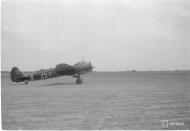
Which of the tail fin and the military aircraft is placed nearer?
the military aircraft

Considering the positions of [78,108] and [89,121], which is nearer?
[89,121]

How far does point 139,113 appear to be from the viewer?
9195 millimetres

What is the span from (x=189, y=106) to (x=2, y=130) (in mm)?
7473

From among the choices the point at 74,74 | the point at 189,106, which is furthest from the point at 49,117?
the point at 74,74

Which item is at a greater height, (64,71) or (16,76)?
(64,71)

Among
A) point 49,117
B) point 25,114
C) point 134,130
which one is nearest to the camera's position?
point 134,130

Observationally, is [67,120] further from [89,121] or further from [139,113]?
[139,113]

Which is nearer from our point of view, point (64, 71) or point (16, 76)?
point (64, 71)

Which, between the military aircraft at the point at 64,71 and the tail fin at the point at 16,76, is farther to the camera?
the tail fin at the point at 16,76

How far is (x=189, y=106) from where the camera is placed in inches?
417

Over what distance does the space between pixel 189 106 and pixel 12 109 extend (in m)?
7.53

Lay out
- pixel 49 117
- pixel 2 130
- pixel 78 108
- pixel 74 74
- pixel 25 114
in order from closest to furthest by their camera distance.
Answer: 1. pixel 2 130
2. pixel 49 117
3. pixel 25 114
4. pixel 78 108
5. pixel 74 74

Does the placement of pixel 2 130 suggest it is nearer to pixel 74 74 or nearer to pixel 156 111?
pixel 156 111

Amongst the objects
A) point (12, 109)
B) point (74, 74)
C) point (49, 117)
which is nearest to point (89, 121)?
point (49, 117)
